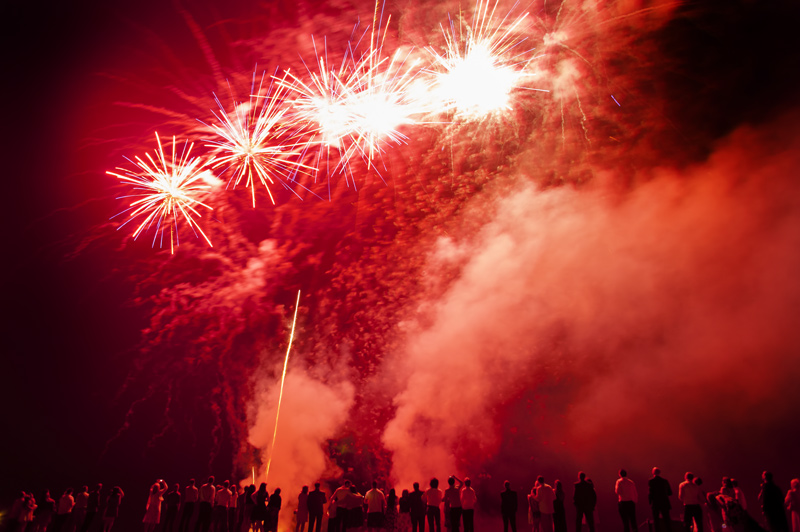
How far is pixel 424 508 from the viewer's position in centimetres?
867

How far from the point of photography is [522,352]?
13.6 meters

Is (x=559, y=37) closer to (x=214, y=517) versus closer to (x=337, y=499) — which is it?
(x=337, y=499)

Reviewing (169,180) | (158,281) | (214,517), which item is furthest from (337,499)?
(158,281)

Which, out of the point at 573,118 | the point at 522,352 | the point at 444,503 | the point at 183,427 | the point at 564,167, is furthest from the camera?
the point at 183,427

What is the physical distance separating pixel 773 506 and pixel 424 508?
564 centimetres

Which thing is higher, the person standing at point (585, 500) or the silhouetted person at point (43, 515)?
the person standing at point (585, 500)

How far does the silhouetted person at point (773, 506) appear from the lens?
6719mm

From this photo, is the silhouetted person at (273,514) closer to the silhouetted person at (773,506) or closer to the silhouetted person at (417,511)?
the silhouetted person at (417,511)

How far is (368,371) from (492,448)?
518 cm

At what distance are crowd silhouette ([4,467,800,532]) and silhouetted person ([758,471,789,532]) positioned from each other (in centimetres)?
1

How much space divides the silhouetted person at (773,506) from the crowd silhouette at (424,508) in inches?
0.5

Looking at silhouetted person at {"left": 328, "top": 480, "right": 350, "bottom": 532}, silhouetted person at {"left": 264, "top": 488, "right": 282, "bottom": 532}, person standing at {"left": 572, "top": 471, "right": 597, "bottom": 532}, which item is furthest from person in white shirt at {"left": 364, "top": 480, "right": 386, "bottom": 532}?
person standing at {"left": 572, "top": 471, "right": 597, "bottom": 532}

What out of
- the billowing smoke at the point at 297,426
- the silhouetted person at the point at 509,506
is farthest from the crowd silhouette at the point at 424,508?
the billowing smoke at the point at 297,426

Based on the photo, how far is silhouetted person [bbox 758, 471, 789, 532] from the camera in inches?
265
